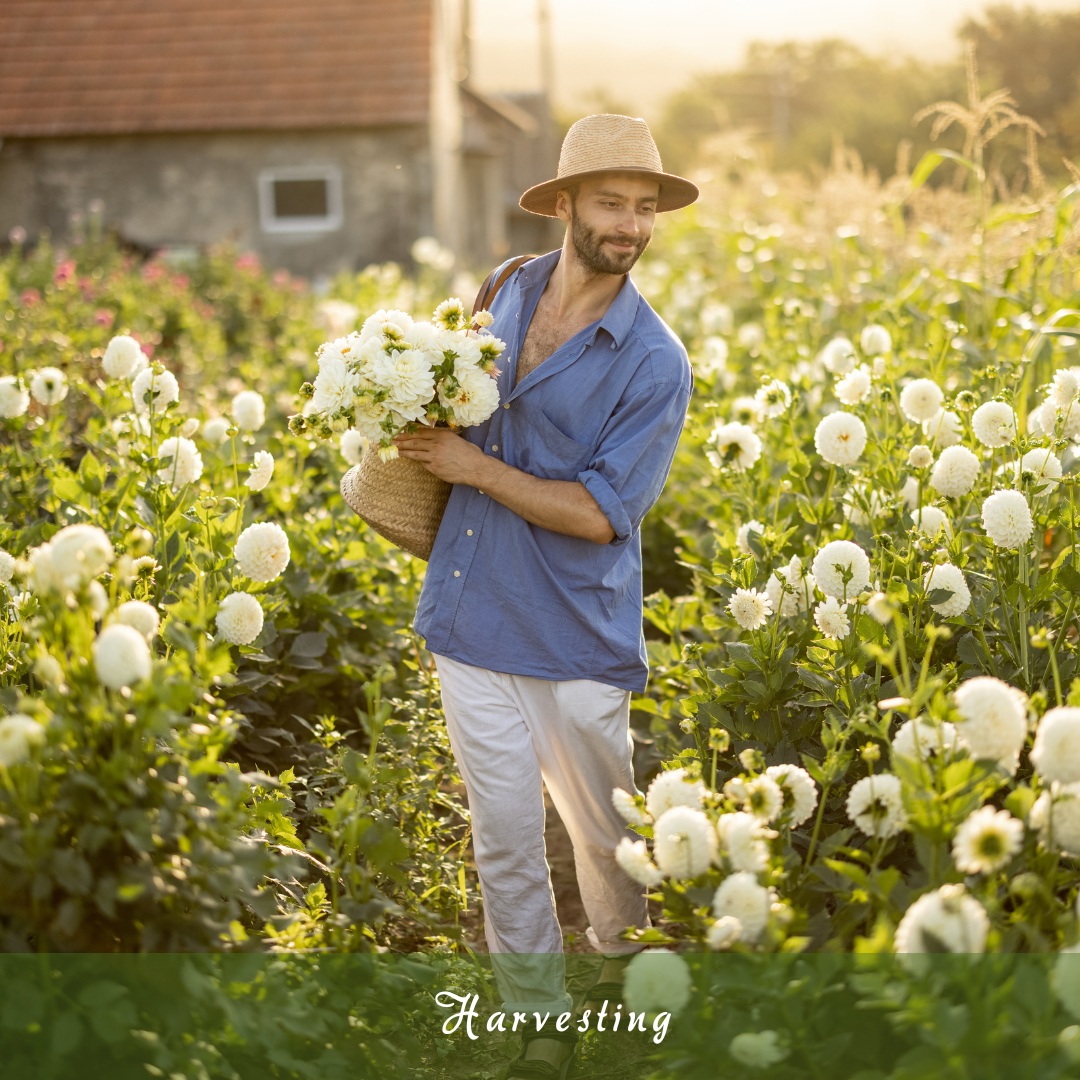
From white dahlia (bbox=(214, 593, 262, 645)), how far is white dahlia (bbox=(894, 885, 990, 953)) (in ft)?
4.47

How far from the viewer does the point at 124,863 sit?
5.54ft

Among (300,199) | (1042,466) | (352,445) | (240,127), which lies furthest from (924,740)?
(300,199)

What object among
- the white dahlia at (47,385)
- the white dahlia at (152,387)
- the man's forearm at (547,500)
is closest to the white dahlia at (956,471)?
the man's forearm at (547,500)

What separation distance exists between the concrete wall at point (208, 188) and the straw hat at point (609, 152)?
16478mm

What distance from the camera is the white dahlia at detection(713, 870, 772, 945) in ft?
5.57

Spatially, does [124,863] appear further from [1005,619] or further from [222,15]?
[222,15]

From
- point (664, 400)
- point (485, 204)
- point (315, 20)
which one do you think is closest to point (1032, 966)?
point (664, 400)

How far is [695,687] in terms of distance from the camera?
3.07m

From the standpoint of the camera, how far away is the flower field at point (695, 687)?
5.47ft

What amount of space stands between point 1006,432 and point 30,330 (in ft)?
17.0

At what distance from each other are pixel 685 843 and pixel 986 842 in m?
0.43

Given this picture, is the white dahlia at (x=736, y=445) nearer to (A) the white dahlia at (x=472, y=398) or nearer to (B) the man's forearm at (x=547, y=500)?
(B) the man's forearm at (x=547, y=500)

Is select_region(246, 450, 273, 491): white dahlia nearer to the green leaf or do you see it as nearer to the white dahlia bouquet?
the white dahlia bouquet

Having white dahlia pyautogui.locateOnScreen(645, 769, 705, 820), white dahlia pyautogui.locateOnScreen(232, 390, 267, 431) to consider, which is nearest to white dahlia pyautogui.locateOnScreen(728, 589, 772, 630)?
white dahlia pyautogui.locateOnScreen(645, 769, 705, 820)
